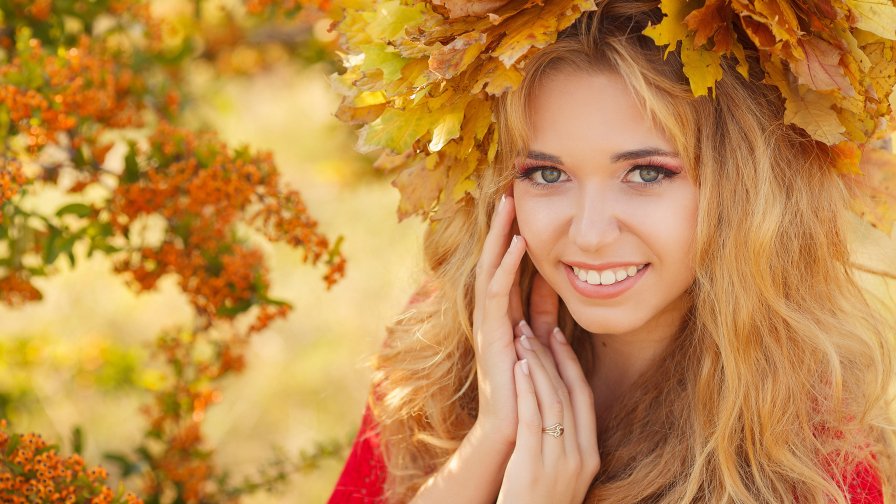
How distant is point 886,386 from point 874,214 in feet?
1.19

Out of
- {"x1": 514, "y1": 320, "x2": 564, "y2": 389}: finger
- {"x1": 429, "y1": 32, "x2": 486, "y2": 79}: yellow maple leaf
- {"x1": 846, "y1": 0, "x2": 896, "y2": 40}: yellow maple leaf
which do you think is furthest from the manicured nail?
{"x1": 846, "y1": 0, "x2": 896, "y2": 40}: yellow maple leaf

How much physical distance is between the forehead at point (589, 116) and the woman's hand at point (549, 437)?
54 centimetres

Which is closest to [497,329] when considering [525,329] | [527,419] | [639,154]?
[525,329]

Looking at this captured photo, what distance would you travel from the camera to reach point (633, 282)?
6.66 ft

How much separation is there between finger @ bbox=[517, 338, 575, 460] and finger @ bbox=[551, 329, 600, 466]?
0.11 feet

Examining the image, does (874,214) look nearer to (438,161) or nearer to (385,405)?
(438,161)

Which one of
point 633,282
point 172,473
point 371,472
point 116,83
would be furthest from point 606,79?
point 172,473

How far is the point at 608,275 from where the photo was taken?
2033mm

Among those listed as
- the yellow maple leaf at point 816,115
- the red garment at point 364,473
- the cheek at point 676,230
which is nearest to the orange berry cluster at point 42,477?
the red garment at point 364,473

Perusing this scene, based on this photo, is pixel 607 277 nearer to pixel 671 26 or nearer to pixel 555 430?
pixel 555 430

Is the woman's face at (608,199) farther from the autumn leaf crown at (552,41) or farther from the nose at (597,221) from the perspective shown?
the autumn leaf crown at (552,41)

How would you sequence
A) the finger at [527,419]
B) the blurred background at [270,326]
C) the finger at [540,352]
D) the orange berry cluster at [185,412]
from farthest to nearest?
the blurred background at [270,326]
the orange berry cluster at [185,412]
the finger at [540,352]
the finger at [527,419]

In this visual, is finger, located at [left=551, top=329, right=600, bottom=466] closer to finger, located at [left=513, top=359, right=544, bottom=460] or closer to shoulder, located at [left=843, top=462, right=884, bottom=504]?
finger, located at [left=513, top=359, right=544, bottom=460]

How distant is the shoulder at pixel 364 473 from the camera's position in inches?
100
